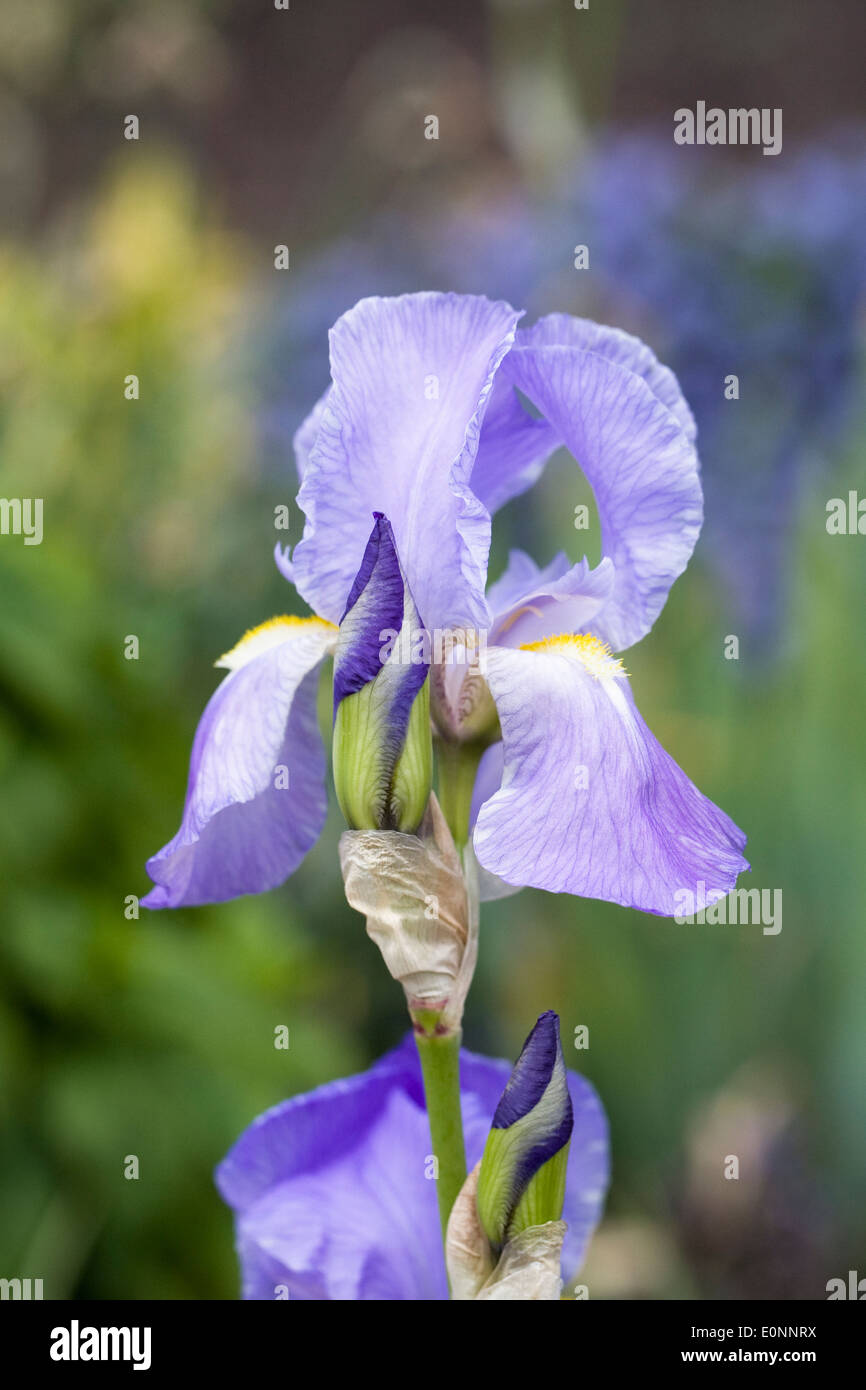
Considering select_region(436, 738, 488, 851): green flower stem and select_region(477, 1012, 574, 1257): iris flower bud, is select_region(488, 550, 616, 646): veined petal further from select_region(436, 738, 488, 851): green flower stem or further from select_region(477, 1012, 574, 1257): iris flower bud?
select_region(477, 1012, 574, 1257): iris flower bud

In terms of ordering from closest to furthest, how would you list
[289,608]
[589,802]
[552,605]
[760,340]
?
[589,802] → [552,605] → [760,340] → [289,608]

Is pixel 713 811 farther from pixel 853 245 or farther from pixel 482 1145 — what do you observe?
pixel 853 245

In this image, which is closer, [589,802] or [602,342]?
[589,802]

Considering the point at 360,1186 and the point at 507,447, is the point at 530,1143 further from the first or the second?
the point at 507,447

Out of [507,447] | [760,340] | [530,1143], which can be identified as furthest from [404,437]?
[760,340]

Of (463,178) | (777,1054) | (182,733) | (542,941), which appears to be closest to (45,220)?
(463,178)

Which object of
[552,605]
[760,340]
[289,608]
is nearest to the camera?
[552,605]
